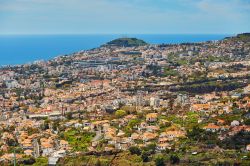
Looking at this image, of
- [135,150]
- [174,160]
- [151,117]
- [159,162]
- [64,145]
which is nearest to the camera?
[159,162]

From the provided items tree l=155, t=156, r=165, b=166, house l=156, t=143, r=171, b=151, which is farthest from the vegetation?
tree l=155, t=156, r=165, b=166

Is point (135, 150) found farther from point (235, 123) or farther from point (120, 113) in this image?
point (120, 113)

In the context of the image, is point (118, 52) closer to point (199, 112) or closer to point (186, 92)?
point (186, 92)

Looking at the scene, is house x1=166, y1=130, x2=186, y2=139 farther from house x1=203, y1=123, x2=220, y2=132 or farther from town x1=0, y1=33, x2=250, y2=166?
house x1=203, y1=123, x2=220, y2=132

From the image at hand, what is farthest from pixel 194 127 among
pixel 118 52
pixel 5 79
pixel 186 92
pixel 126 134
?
pixel 118 52

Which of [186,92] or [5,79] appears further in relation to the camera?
[5,79]

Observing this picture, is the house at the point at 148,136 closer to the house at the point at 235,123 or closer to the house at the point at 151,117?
the house at the point at 151,117

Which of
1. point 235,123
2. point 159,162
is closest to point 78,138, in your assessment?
point 159,162

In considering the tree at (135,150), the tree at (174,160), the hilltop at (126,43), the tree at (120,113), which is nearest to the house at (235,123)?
the tree at (135,150)
